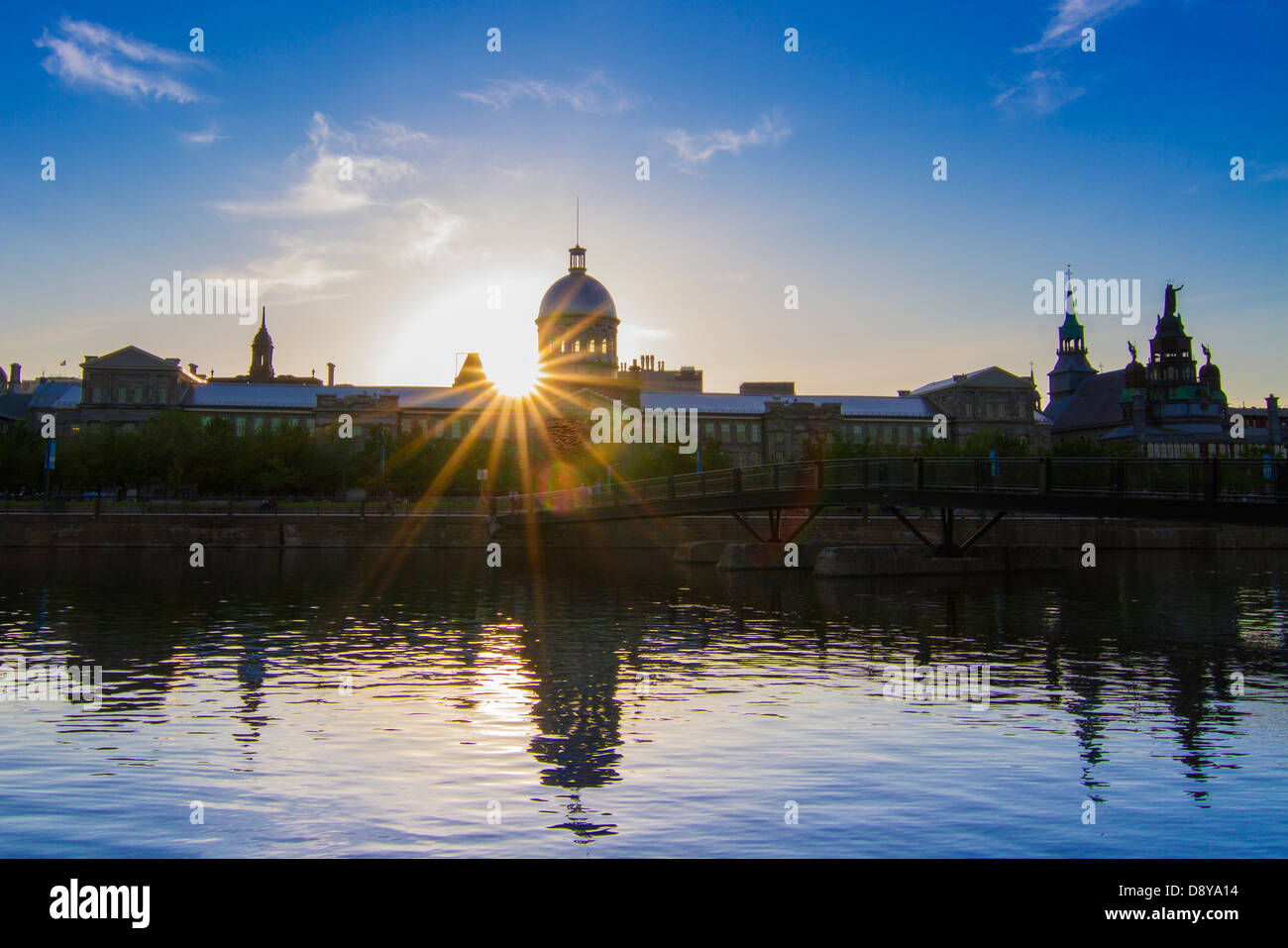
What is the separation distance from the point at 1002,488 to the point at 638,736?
2344 centimetres

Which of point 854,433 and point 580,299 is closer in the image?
point 580,299

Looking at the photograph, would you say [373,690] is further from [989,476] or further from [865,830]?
[989,476]

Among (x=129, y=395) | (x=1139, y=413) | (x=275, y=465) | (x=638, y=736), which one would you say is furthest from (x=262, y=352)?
(x=638, y=736)

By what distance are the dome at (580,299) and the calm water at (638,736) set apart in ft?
330

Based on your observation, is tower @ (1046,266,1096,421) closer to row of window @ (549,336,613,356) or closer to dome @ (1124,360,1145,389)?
dome @ (1124,360,1145,389)

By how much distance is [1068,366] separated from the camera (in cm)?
17775

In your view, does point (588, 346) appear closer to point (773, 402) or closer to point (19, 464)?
point (773, 402)

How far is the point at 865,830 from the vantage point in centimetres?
863

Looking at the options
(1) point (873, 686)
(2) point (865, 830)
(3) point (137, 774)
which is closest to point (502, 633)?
(1) point (873, 686)

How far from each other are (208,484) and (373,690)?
82818 millimetres

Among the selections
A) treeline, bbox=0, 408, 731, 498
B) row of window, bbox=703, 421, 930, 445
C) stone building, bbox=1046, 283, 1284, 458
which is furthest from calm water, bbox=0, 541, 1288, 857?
stone building, bbox=1046, 283, 1284, 458

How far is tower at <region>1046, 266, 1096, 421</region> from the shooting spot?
176 metres

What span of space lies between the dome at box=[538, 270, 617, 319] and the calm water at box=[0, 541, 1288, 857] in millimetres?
100626
